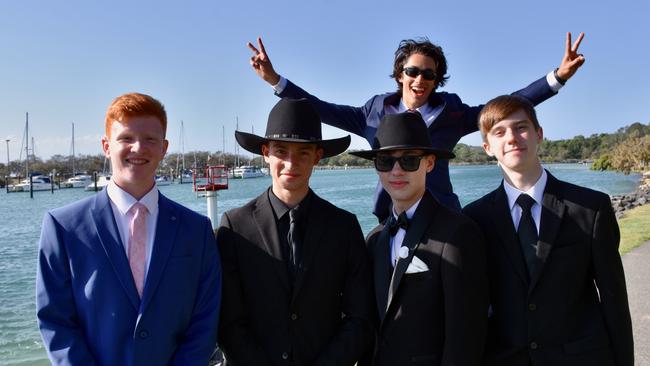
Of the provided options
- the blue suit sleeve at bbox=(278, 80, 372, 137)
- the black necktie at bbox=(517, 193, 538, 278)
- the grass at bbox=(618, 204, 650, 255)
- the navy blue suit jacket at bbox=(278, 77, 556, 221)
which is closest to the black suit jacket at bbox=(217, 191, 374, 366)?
the black necktie at bbox=(517, 193, 538, 278)

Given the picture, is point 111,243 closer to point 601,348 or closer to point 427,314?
point 427,314

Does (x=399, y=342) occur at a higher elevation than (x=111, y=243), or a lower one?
lower

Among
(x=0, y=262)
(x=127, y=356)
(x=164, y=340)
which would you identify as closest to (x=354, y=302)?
(x=164, y=340)

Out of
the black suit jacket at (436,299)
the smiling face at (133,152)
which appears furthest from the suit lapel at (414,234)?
the smiling face at (133,152)

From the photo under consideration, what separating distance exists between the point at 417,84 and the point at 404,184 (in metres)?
1.15

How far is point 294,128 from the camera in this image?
2.79m

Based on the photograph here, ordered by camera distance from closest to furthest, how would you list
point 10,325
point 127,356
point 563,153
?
point 127,356, point 10,325, point 563,153

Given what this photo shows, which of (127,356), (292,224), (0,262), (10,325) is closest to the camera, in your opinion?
(127,356)

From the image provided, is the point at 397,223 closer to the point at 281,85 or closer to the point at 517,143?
the point at 517,143

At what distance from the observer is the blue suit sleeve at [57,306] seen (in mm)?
2285

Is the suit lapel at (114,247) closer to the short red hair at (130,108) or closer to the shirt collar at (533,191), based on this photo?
the short red hair at (130,108)

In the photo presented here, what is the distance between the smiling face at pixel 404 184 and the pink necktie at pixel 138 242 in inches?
52.7

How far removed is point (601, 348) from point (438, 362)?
0.85 meters

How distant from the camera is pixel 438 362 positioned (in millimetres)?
2535
